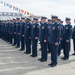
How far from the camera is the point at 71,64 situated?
8.05m

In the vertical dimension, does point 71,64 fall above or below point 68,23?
below

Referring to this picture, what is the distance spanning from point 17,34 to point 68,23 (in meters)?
3.96

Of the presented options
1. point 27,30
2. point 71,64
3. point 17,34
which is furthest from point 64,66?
point 17,34

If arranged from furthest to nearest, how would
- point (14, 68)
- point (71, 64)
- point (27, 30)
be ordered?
point (27, 30) < point (71, 64) < point (14, 68)

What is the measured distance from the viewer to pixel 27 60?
8.57 m

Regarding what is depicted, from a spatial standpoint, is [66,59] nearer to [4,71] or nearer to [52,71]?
[52,71]

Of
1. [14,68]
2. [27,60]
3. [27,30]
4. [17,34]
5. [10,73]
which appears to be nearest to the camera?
[10,73]

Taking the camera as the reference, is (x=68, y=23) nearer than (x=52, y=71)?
No

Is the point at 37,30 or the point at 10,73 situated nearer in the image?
the point at 10,73

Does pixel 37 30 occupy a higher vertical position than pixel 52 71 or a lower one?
higher

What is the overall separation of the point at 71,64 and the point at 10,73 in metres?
2.40

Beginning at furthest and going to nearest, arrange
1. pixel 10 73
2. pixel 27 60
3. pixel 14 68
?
pixel 27 60
pixel 14 68
pixel 10 73

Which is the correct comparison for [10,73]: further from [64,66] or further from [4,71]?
[64,66]

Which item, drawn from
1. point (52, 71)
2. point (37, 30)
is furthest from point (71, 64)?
point (37, 30)
